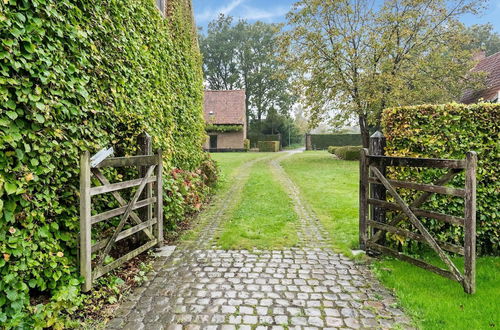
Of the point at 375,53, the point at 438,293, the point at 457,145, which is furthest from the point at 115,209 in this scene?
the point at 375,53

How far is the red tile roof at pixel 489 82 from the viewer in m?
17.4

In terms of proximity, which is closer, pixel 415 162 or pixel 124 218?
pixel 124 218

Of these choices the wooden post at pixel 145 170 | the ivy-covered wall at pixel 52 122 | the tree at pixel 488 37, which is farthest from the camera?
the tree at pixel 488 37

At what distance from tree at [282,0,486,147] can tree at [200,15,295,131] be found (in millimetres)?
26822

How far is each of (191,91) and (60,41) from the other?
590 centimetres

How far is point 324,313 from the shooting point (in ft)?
10.9

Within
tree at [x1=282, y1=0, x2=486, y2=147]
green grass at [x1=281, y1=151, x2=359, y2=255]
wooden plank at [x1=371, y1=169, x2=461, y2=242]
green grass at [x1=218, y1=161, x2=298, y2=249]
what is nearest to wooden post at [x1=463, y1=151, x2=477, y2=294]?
wooden plank at [x1=371, y1=169, x2=461, y2=242]

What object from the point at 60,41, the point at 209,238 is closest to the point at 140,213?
the point at 209,238

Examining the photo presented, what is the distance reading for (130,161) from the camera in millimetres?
4246

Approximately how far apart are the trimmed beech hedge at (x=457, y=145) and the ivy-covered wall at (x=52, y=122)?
413 cm

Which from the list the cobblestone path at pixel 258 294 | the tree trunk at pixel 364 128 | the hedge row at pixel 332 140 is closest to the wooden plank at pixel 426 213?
the cobblestone path at pixel 258 294

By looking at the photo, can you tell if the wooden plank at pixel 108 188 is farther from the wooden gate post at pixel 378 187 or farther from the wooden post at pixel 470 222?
the wooden post at pixel 470 222

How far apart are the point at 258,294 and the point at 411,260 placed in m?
2.17

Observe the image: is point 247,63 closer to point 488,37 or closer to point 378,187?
point 488,37
